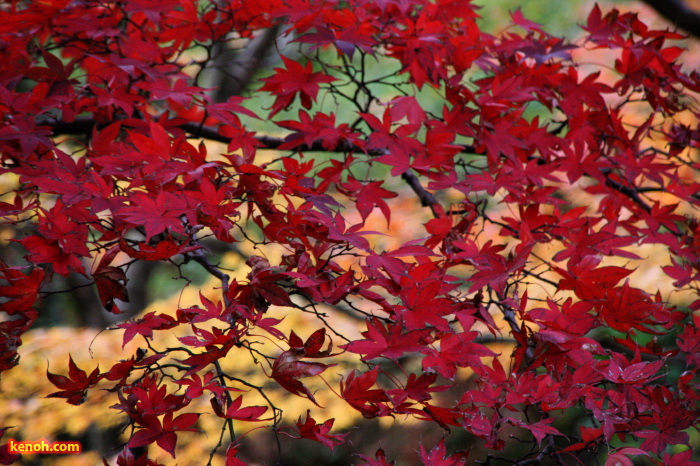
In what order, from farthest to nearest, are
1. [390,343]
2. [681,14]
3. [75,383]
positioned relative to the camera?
[681,14] < [75,383] < [390,343]

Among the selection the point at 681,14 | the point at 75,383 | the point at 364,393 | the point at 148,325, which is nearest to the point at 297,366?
the point at 364,393

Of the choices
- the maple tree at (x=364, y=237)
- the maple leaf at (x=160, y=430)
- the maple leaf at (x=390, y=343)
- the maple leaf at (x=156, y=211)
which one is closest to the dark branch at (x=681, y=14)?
the maple tree at (x=364, y=237)

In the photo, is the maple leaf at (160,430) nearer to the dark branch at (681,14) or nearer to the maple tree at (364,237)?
the maple tree at (364,237)

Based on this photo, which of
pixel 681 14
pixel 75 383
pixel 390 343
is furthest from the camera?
pixel 681 14

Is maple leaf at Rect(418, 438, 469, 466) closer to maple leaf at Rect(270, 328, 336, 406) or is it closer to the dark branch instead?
maple leaf at Rect(270, 328, 336, 406)

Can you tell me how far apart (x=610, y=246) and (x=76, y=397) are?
1.01m

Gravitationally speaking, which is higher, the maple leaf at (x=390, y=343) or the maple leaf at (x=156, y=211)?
the maple leaf at (x=156, y=211)

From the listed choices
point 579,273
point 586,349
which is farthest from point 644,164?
point 586,349

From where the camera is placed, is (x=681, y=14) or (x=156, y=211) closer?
(x=156, y=211)

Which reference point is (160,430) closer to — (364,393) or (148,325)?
(148,325)

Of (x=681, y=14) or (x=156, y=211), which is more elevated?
(x=681, y=14)

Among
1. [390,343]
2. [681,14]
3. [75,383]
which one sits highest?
[681,14]

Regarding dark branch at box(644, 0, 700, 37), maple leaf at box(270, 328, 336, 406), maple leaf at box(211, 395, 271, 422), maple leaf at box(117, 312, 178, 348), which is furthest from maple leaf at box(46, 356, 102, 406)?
dark branch at box(644, 0, 700, 37)

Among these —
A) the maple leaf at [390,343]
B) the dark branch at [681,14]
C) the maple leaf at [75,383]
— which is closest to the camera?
the maple leaf at [390,343]
